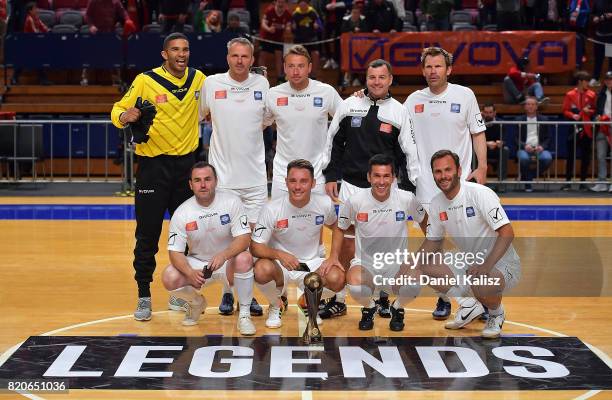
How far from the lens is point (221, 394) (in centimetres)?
684

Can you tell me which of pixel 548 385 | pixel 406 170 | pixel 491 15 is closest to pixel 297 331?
pixel 406 170

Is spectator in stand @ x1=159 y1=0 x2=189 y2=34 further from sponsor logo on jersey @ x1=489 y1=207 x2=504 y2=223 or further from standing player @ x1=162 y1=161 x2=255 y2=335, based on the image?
sponsor logo on jersey @ x1=489 y1=207 x2=504 y2=223

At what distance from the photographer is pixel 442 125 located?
9023mm

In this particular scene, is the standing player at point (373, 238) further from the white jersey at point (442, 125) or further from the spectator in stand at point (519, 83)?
the spectator in stand at point (519, 83)

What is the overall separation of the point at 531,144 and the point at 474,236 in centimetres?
938

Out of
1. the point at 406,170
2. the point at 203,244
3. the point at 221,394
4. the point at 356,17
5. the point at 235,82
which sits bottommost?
the point at 221,394

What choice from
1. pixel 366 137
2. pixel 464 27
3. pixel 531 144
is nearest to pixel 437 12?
pixel 464 27

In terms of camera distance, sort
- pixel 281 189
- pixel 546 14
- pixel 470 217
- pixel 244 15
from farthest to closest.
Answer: pixel 244 15 → pixel 546 14 → pixel 281 189 → pixel 470 217

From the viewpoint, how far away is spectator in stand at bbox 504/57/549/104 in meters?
19.4

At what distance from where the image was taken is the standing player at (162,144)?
9.09 meters

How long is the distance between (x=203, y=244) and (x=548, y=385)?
3.12 m

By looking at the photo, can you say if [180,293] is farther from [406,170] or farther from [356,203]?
[406,170]

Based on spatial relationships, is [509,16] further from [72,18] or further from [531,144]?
[72,18]

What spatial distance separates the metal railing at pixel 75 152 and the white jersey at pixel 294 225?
322 inches
